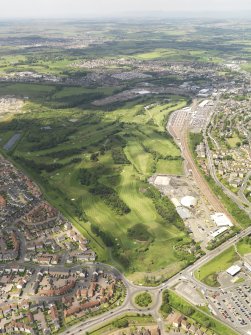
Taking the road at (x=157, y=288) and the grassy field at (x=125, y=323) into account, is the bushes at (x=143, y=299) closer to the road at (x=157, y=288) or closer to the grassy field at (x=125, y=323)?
the road at (x=157, y=288)

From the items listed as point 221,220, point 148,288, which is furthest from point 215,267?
point 221,220

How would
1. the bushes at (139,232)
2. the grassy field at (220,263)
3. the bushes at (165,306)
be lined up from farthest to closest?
the bushes at (139,232) → the grassy field at (220,263) → the bushes at (165,306)

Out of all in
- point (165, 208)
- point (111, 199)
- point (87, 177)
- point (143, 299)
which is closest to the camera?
point (143, 299)

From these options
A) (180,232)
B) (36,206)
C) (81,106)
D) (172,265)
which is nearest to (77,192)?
(36,206)

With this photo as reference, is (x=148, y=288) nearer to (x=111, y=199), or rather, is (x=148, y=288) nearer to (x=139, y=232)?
(x=139, y=232)

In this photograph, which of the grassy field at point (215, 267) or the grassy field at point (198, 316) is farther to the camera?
the grassy field at point (215, 267)

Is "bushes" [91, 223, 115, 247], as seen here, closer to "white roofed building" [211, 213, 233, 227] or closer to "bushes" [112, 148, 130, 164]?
"white roofed building" [211, 213, 233, 227]

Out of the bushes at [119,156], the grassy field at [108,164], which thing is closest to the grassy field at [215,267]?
the grassy field at [108,164]

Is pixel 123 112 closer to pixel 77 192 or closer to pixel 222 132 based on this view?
pixel 222 132

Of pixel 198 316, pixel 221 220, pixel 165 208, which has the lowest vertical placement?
pixel 198 316

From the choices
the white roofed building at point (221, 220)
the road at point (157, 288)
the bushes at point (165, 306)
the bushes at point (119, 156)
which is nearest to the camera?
the road at point (157, 288)

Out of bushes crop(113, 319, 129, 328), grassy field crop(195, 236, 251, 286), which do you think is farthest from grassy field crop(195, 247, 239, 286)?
bushes crop(113, 319, 129, 328)
